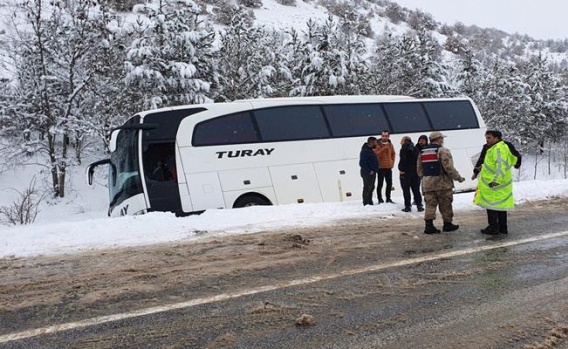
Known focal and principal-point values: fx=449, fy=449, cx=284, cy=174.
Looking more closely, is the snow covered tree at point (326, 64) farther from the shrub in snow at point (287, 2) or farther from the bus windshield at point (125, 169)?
the shrub in snow at point (287, 2)

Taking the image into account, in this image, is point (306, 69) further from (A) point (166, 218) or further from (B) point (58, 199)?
(A) point (166, 218)

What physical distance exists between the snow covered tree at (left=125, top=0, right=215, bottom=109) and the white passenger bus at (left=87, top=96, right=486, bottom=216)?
8860 mm

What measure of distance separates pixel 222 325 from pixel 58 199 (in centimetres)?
2000

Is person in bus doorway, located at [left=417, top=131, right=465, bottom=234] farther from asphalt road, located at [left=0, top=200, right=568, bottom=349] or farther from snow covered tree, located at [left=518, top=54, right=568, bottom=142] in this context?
snow covered tree, located at [left=518, top=54, right=568, bottom=142]

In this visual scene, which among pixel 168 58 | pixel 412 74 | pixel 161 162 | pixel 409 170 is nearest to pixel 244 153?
pixel 161 162

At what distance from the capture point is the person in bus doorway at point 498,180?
6727 millimetres

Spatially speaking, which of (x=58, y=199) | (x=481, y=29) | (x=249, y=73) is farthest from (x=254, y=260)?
(x=481, y=29)

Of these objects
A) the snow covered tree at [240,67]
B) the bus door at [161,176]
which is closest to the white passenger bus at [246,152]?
the bus door at [161,176]

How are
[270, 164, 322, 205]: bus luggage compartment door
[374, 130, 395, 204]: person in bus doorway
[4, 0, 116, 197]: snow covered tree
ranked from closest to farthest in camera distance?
[374, 130, 395, 204]: person in bus doorway < [270, 164, 322, 205]: bus luggage compartment door < [4, 0, 116, 197]: snow covered tree

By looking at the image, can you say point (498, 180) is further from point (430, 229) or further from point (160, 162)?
point (160, 162)

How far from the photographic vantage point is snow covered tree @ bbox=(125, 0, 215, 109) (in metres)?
19.6

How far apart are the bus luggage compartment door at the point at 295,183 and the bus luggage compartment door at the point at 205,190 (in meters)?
1.44

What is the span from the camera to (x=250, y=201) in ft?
36.2

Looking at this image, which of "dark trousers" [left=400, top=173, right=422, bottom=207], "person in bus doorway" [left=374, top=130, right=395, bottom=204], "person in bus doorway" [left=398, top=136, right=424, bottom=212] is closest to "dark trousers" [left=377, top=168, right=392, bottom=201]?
"person in bus doorway" [left=374, top=130, right=395, bottom=204]
